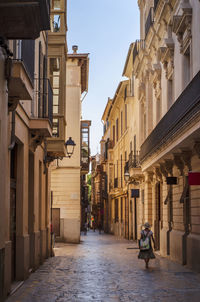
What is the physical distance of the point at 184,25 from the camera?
18.3 meters

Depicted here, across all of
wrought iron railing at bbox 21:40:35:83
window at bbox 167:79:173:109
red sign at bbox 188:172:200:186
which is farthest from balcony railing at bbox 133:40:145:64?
red sign at bbox 188:172:200:186

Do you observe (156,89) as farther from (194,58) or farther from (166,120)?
(194,58)

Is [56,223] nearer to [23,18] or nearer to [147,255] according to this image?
[147,255]

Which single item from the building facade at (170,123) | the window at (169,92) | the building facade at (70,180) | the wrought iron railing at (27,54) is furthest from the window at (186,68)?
the building facade at (70,180)

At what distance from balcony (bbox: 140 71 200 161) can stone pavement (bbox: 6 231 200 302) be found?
4.19 metres

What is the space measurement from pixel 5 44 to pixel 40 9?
39.3 inches

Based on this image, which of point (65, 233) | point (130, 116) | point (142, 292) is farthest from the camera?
point (130, 116)

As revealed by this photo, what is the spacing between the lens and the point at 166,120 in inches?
781

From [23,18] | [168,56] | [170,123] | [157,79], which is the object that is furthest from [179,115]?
[23,18]

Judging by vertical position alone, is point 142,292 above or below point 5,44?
below

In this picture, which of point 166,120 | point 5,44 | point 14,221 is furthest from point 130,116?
point 5,44

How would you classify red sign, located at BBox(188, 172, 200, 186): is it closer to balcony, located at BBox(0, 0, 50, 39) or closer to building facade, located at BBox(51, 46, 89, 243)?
balcony, located at BBox(0, 0, 50, 39)

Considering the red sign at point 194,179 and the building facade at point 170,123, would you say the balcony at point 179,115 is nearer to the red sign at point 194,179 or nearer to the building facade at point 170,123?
the building facade at point 170,123

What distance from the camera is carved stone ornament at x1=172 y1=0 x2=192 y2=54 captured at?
17516mm
